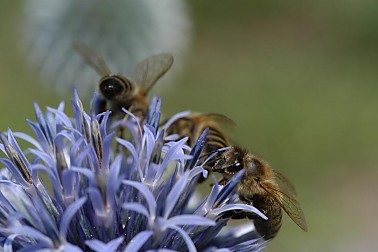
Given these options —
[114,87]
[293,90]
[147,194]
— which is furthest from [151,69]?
[293,90]

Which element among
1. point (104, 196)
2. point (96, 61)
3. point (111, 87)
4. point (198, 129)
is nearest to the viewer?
point (104, 196)

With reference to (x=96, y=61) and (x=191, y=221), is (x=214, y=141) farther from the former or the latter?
(x=96, y=61)

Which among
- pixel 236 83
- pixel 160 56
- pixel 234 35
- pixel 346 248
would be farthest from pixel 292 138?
pixel 160 56

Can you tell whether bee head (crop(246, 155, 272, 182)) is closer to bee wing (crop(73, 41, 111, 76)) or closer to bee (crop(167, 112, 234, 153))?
bee (crop(167, 112, 234, 153))

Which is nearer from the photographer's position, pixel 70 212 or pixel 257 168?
pixel 70 212

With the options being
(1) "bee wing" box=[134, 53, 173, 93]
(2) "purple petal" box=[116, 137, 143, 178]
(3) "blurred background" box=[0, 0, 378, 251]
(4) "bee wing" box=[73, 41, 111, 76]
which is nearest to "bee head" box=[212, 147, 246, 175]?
(2) "purple petal" box=[116, 137, 143, 178]

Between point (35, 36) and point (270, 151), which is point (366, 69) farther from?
point (35, 36)
